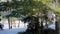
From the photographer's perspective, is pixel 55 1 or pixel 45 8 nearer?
pixel 45 8

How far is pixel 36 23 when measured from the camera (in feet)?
22.4

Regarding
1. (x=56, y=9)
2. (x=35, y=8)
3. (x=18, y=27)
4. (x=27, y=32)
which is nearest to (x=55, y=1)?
(x=56, y=9)

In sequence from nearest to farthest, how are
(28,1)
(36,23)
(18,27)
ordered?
(28,1) → (36,23) → (18,27)

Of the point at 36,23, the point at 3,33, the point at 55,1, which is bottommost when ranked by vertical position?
the point at 3,33

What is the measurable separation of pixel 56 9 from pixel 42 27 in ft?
5.50

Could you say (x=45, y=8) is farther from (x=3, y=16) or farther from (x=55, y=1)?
(x=3, y=16)

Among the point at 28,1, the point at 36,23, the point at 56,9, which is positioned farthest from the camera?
the point at 36,23

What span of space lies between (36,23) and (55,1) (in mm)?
1317

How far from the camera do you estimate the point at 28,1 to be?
5.10m

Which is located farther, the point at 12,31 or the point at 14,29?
the point at 14,29

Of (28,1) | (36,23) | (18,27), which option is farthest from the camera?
(18,27)

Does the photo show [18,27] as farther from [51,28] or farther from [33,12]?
[33,12]

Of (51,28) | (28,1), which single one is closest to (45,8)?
(28,1)

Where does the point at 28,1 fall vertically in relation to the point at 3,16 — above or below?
above
